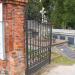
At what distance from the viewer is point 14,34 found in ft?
22.0

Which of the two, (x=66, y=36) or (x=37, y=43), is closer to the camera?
(x=37, y=43)

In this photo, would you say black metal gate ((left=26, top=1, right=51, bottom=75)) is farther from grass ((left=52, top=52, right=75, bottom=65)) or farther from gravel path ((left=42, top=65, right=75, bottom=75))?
grass ((left=52, top=52, right=75, bottom=65))

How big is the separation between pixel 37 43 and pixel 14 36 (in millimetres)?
2374

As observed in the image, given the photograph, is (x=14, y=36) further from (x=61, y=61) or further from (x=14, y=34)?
(x=61, y=61)

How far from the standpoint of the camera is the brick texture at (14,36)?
656 cm

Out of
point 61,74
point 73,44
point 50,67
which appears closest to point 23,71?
point 61,74

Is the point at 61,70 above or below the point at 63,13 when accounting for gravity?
below

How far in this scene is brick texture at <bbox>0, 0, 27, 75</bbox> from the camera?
656cm

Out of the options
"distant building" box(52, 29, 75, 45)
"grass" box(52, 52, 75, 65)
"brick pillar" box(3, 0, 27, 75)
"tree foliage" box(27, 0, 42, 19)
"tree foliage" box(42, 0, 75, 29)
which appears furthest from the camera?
"tree foliage" box(42, 0, 75, 29)

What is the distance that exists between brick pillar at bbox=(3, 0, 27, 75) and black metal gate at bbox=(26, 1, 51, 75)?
0.55m

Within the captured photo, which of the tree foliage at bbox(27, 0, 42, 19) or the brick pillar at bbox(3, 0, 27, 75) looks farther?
the tree foliage at bbox(27, 0, 42, 19)

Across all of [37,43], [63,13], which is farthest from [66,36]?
[63,13]

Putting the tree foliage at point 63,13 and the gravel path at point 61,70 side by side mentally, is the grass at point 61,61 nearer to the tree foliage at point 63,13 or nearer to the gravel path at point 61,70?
the gravel path at point 61,70

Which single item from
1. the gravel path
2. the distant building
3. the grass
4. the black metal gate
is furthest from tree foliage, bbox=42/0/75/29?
the gravel path
